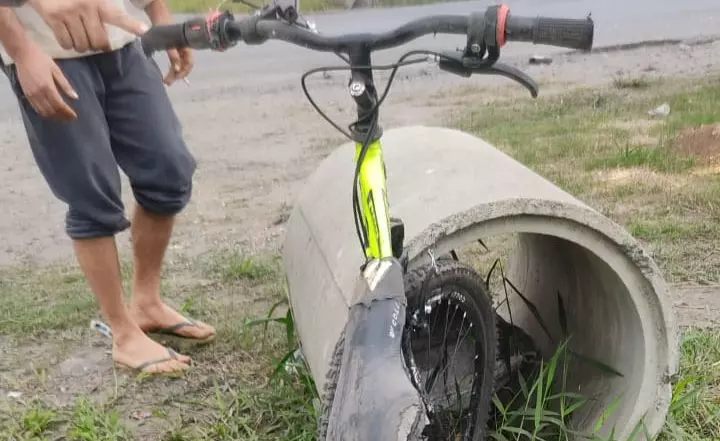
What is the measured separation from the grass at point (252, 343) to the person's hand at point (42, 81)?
0.98 meters

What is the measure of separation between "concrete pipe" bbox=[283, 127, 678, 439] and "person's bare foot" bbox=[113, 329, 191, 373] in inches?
22.1

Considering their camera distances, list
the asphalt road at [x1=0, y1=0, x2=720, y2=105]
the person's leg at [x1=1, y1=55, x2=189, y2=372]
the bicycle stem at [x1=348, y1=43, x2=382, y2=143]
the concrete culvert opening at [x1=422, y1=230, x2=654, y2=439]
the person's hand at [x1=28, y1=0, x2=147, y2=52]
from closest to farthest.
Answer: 1. the bicycle stem at [x1=348, y1=43, x2=382, y2=143]
2. the person's hand at [x1=28, y1=0, x2=147, y2=52]
3. the concrete culvert opening at [x1=422, y1=230, x2=654, y2=439]
4. the person's leg at [x1=1, y1=55, x2=189, y2=372]
5. the asphalt road at [x1=0, y1=0, x2=720, y2=105]

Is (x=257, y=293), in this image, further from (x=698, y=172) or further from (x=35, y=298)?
(x=698, y=172)

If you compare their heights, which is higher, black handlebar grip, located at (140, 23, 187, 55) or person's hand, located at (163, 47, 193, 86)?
black handlebar grip, located at (140, 23, 187, 55)

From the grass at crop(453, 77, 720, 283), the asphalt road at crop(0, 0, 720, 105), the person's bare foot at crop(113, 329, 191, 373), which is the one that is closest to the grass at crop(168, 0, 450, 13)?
the asphalt road at crop(0, 0, 720, 105)

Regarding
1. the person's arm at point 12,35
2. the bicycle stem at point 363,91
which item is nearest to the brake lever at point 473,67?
the bicycle stem at point 363,91

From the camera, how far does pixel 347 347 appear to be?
1959 mm

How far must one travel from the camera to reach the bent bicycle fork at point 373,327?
5.76ft

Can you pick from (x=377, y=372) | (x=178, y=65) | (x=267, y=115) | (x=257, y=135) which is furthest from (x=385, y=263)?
(x=267, y=115)

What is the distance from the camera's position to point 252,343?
11.8 feet

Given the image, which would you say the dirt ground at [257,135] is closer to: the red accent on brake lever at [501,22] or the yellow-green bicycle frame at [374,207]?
the yellow-green bicycle frame at [374,207]

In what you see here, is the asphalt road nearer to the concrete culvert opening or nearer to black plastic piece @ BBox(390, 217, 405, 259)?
the concrete culvert opening

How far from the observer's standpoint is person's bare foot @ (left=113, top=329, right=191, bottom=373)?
335 centimetres

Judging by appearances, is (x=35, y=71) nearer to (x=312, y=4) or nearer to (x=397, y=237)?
(x=397, y=237)
